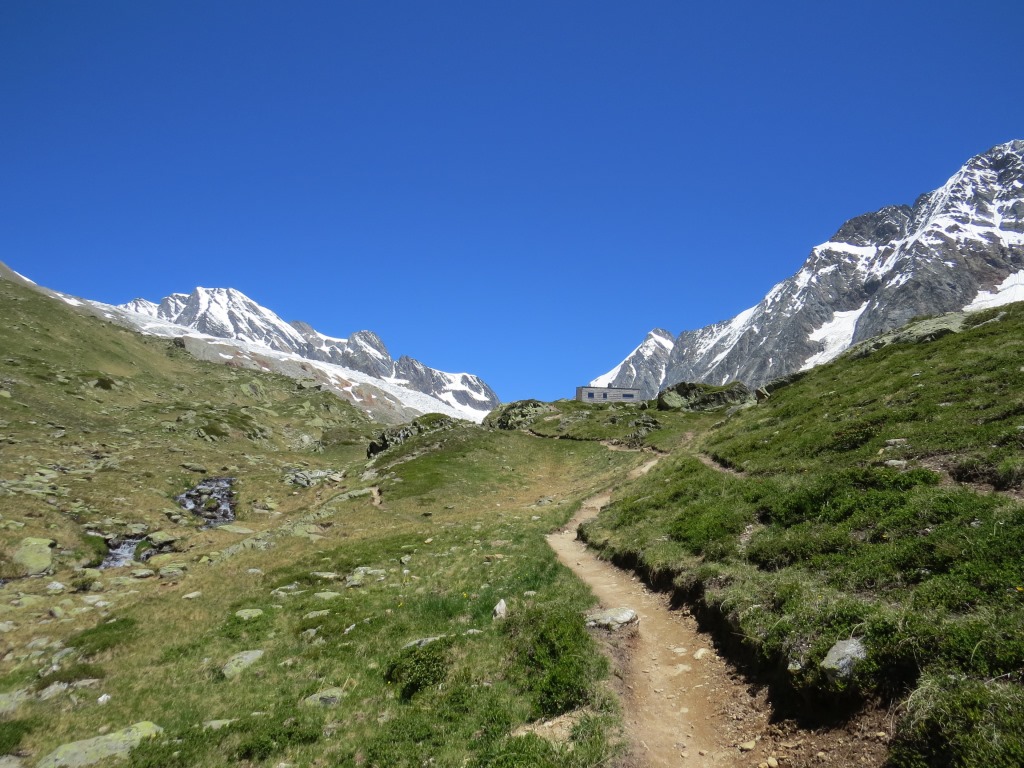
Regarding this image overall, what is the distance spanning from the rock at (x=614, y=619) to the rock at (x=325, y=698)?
723 centimetres

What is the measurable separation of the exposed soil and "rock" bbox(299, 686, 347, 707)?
735cm

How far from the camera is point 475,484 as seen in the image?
189 ft

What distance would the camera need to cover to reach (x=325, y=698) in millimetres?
13641

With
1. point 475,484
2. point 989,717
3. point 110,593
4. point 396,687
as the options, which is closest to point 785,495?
point 989,717

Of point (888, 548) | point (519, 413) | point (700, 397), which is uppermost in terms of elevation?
point (519, 413)

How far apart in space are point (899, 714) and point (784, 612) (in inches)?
149

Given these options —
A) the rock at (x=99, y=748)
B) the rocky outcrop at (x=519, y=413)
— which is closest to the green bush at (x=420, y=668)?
the rock at (x=99, y=748)

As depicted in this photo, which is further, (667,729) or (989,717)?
(667,729)

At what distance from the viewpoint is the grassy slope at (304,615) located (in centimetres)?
1173

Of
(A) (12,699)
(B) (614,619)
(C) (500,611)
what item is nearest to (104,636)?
(A) (12,699)

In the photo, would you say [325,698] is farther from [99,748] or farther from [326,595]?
[326,595]

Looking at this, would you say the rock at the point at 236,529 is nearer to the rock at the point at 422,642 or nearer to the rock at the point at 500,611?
the rock at the point at 422,642

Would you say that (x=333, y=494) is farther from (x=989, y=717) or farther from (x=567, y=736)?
(x=989, y=717)

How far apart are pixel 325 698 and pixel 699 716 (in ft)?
31.2
